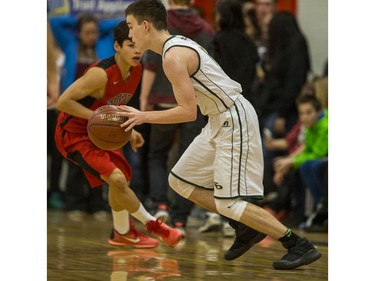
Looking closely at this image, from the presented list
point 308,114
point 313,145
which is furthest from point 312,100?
point 313,145

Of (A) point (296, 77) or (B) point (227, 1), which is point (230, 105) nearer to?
(B) point (227, 1)

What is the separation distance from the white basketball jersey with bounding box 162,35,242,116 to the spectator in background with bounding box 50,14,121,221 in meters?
1.58

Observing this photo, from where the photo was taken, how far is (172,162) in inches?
317

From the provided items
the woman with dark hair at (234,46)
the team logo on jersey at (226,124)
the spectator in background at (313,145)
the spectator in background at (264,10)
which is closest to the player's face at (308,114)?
the spectator in background at (313,145)

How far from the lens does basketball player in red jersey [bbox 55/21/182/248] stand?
22.4 feet

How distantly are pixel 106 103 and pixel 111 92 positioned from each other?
0.27 ft

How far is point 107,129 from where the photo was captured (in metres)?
6.19

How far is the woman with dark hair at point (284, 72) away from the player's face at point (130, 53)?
3627 millimetres

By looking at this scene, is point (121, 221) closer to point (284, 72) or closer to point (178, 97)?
point (178, 97)

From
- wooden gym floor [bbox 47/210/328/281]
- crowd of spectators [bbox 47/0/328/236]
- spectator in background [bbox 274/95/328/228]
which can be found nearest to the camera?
wooden gym floor [bbox 47/210/328/281]

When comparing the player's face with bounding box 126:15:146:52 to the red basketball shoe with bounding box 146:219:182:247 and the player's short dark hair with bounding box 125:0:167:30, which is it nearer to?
the player's short dark hair with bounding box 125:0:167:30

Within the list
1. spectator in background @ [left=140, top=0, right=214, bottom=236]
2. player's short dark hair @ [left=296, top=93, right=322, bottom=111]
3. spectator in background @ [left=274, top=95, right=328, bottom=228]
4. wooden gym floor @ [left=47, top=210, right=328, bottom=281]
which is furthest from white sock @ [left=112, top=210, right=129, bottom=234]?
player's short dark hair @ [left=296, top=93, right=322, bottom=111]
